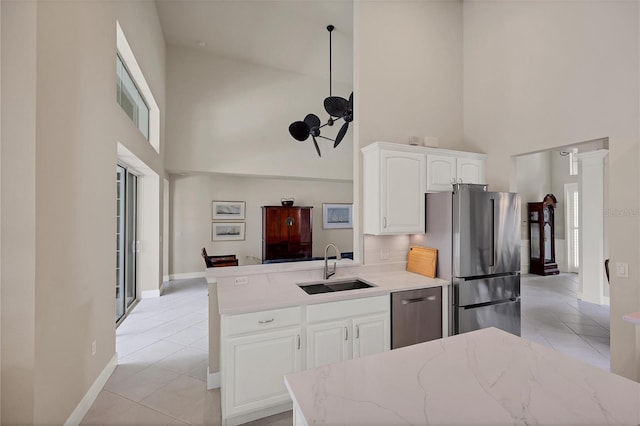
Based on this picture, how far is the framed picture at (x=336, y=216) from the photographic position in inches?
320

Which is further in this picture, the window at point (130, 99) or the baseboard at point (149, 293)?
the baseboard at point (149, 293)

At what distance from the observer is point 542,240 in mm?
7379

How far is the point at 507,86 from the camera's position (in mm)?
3336

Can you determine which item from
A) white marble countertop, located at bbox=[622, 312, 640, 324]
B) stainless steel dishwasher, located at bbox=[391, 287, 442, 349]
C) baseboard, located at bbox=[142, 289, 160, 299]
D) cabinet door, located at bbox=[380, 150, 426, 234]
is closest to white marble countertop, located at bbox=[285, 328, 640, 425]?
white marble countertop, located at bbox=[622, 312, 640, 324]

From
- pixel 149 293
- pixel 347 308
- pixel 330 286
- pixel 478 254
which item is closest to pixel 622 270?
pixel 478 254

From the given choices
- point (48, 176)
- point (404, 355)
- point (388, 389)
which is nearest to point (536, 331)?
point (404, 355)

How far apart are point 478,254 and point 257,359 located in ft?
7.23

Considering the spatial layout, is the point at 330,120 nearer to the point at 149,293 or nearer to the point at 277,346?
the point at 277,346

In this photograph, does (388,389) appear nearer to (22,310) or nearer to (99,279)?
(22,310)

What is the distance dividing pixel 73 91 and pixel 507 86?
4059 millimetres

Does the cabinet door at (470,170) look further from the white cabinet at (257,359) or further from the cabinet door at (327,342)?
the white cabinet at (257,359)

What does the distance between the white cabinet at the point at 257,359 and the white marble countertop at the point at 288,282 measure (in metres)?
0.10

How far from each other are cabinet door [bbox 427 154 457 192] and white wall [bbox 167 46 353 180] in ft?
14.2

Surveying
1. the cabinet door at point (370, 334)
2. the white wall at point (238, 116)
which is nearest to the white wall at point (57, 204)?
the cabinet door at point (370, 334)
